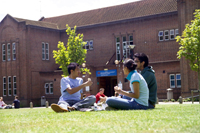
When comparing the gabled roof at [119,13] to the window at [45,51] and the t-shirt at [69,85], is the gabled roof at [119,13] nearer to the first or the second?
the window at [45,51]

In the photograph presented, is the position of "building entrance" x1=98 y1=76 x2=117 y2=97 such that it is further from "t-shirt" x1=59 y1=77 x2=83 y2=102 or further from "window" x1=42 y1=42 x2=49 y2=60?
"t-shirt" x1=59 y1=77 x2=83 y2=102

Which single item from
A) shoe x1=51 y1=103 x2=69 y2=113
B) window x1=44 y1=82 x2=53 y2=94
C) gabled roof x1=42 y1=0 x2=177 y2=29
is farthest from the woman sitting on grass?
window x1=44 y1=82 x2=53 y2=94

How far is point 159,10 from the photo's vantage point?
131 ft

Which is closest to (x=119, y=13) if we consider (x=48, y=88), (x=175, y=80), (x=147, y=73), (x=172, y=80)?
(x=172, y=80)

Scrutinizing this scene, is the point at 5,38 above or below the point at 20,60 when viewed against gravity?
above

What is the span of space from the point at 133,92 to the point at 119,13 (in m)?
36.5

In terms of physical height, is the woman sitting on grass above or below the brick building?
below

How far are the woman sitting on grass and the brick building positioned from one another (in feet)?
91.1

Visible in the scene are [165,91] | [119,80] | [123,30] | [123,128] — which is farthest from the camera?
[123,30]

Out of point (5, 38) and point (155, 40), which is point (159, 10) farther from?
point (5, 38)

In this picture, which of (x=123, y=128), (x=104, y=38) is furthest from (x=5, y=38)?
(x=123, y=128)

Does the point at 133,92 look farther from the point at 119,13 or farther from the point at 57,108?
the point at 119,13

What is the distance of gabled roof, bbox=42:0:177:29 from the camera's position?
4016 cm

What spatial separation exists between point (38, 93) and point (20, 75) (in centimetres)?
330
